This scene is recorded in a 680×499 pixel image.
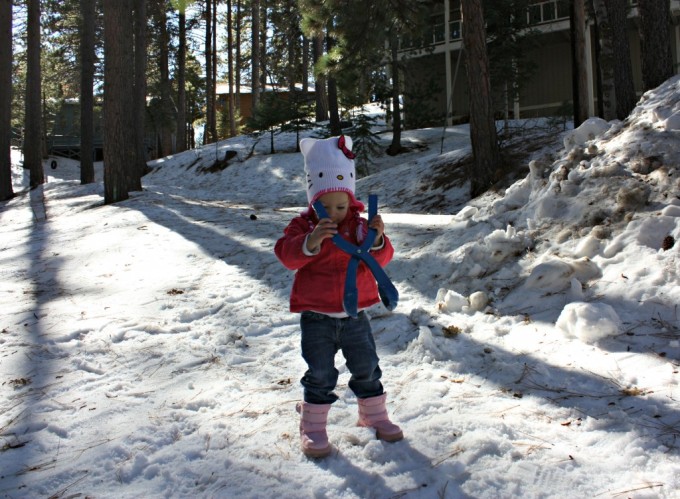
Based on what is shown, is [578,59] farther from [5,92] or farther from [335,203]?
[5,92]

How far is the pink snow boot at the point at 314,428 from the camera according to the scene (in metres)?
2.48

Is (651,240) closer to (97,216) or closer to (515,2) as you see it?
(97,216)

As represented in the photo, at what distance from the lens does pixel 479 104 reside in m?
8.32

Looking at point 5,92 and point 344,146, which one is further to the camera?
point 5,92

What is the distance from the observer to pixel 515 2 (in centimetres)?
1534

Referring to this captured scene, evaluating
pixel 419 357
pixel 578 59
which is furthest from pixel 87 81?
pixel 419 357


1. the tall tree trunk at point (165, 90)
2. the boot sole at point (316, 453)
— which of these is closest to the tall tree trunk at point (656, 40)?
the boot sole at point (316, 453)

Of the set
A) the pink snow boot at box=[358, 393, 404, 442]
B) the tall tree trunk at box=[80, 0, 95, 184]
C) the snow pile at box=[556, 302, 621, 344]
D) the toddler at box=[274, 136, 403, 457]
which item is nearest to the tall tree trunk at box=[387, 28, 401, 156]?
the tall tree trunk at box=[80, 0, 95, 184]

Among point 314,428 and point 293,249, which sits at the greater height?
point 293,249

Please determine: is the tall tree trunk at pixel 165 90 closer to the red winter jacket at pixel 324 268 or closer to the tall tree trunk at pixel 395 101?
the tall tree trunk at pixel 395 101

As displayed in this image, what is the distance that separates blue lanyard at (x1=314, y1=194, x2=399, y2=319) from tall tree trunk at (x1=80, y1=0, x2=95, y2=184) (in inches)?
724

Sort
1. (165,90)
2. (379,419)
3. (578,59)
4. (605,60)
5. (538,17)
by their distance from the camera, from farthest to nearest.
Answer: (165,90) < (538,17) < (578,59) < (605,60) < (379,419)

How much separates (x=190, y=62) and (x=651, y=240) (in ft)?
125

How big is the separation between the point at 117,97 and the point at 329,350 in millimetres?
10509
